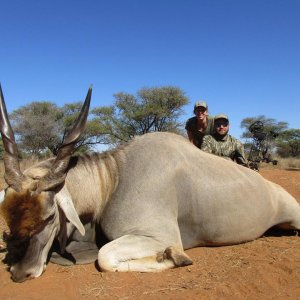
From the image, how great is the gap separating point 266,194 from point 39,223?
8.16 feet

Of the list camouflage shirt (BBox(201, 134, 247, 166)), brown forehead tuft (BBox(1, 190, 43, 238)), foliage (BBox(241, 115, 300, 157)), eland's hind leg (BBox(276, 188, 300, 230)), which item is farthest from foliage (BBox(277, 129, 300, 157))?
brown forehead tuft (BBox(1, 190, 43, 238))

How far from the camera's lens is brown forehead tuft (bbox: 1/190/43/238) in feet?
10.5

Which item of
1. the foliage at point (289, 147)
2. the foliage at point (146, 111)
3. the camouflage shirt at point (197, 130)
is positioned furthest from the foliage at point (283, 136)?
the camouflage shirt at point (197, 130)

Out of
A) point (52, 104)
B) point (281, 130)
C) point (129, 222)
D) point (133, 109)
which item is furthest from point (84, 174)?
point (281, 130)

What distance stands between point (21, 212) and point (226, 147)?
380 centimetres

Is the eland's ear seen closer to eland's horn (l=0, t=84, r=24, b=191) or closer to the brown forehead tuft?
the brown forehead tuft

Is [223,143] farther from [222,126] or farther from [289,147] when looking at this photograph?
[289,147]

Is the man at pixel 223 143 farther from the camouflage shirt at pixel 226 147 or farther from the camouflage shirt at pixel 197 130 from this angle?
the camouflage shirt at pixel 197 130

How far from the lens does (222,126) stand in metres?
6.29

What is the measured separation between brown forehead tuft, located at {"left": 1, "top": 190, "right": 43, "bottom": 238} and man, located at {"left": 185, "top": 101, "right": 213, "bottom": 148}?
144 inches

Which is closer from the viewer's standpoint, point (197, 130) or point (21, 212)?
point (21, 212)


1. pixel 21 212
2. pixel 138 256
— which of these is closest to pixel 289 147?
pixel 138 256

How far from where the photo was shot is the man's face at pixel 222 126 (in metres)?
6.27

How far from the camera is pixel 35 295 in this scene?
9.71 ft
